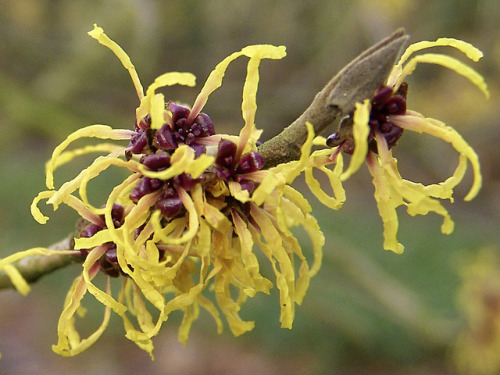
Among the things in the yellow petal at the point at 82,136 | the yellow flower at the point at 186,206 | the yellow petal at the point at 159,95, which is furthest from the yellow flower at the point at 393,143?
the yellow petal at the point at 82,136

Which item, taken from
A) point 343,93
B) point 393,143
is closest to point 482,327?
point 393,143

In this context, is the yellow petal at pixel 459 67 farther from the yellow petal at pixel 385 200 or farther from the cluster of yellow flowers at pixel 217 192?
the yellow petal at pixel 385 200

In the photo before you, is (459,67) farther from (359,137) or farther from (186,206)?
(186,206)

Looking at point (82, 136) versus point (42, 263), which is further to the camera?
point (42, 263)

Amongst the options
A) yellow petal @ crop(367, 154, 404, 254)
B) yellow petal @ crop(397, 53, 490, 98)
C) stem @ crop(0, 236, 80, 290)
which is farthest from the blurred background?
yellow petal @ crop(397, 53, 490, 98)

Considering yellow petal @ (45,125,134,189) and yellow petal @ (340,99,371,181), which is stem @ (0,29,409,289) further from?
yellow petal @ (45,125,134,189)

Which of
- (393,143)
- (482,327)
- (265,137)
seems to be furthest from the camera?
(265,137)
